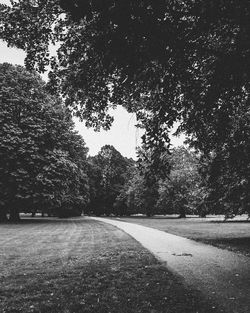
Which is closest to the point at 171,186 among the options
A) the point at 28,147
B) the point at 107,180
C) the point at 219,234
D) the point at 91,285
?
the point at 107,180

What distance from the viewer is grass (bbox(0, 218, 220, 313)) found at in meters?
6.75

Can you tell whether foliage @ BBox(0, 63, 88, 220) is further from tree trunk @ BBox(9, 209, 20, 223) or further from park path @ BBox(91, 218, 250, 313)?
park path @ BBox(91, 218, 250, 313)

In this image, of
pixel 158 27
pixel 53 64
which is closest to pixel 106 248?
pixel 53 64

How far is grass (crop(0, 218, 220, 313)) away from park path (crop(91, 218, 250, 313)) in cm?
35

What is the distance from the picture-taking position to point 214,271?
9.84 meters

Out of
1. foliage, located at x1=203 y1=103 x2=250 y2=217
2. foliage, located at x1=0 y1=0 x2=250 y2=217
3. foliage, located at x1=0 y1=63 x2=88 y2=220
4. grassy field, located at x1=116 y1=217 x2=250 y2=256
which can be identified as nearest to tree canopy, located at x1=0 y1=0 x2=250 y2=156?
foliage, located at x1=0 y1=0 x2=250 y2=217

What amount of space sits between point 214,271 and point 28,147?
27.8 m

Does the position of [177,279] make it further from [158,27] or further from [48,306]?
[158,27]

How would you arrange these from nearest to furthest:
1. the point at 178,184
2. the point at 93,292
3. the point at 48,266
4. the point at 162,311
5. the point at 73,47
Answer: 1. the point at 162,311
2. the point at 93,292
3. the point at 73,47
4. the point at 48,266
5. the point at 178,184

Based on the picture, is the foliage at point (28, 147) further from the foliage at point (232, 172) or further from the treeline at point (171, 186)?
the foliage at point (232, 172)

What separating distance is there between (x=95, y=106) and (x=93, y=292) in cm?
577

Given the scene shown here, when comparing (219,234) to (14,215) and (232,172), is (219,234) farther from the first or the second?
(14,215)

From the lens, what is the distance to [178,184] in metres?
59.1

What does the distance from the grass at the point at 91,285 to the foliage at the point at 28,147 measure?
2089cm
